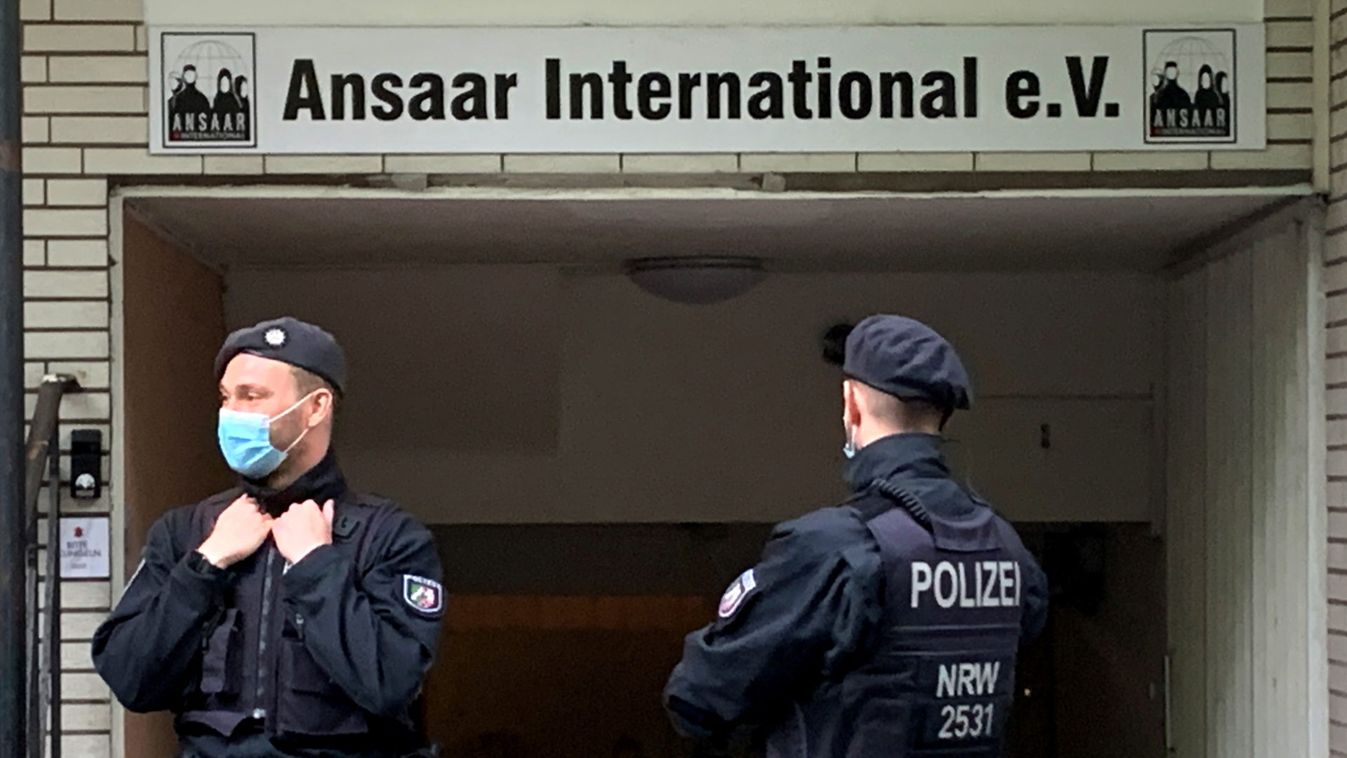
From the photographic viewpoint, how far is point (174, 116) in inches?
156

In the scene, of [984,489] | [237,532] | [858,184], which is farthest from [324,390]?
[984,489]

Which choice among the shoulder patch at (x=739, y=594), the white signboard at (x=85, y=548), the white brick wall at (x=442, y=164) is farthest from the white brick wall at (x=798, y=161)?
the white signboard at (x=85, y=548)

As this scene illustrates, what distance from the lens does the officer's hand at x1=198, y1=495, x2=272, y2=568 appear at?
2.91 m

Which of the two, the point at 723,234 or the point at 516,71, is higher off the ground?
the point at 516,71

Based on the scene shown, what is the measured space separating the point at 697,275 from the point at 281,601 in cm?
282

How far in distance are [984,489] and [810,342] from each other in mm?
953

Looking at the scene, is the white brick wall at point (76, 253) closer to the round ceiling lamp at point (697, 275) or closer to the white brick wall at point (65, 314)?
the white brick wall at point (65, 314)

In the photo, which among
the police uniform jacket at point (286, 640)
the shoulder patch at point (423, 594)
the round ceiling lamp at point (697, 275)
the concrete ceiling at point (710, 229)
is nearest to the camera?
the police uniform jacket at point (286, 640)

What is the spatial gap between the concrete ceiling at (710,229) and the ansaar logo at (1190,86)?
0.19 meters

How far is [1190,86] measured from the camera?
4023 millimetres

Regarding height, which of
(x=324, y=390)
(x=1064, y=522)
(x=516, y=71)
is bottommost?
(x=1064, y=522)

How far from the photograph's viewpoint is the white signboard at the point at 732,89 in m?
4.00

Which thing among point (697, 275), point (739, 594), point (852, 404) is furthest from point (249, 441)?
point (697, 275)

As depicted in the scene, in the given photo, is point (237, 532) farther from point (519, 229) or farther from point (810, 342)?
point (810, 342)
